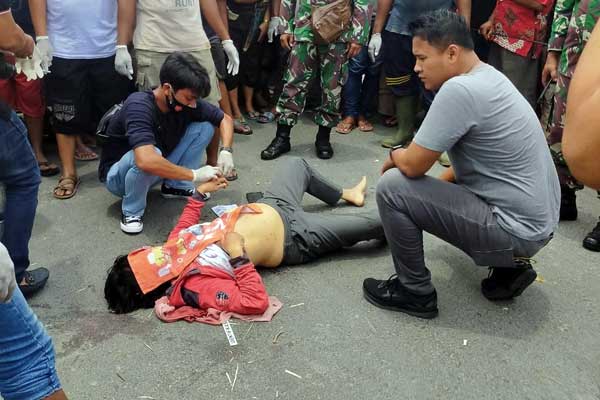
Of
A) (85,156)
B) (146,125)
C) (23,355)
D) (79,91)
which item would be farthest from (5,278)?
(85,156)

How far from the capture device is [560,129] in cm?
336

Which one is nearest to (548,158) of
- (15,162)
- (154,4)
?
(15,162)

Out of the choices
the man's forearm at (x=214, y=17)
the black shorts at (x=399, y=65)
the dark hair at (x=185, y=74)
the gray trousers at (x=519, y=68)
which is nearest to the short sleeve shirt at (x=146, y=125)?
the dark hair at (x=185, y=74)

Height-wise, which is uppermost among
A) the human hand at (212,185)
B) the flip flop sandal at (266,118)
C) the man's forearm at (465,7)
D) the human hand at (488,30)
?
the man's forearm at (465,7)

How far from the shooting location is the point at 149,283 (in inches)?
99.1

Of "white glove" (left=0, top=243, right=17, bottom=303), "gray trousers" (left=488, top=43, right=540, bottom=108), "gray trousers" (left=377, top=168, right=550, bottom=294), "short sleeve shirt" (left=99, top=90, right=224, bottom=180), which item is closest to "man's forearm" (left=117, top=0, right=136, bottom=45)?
"short sleeve shirt" (left=99, top=90, right=224, bottom=180)

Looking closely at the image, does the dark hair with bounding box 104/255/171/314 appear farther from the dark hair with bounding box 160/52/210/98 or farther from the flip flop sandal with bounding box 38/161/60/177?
the flip flop sandal with bounding box 38/161/60/177

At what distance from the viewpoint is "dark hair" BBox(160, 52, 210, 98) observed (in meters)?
2.95

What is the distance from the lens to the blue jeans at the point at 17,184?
2.30 meters

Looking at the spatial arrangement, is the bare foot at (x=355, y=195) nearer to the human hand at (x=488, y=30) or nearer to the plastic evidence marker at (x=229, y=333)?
the plastic evidence marker at (x=229, y=333)

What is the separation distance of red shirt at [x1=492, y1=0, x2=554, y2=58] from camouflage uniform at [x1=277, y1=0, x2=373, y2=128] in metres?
0.92

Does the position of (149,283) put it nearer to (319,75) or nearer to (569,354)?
(569,354)

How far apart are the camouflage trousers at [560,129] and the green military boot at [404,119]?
1.26m

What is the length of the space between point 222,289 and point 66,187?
5.35ft
